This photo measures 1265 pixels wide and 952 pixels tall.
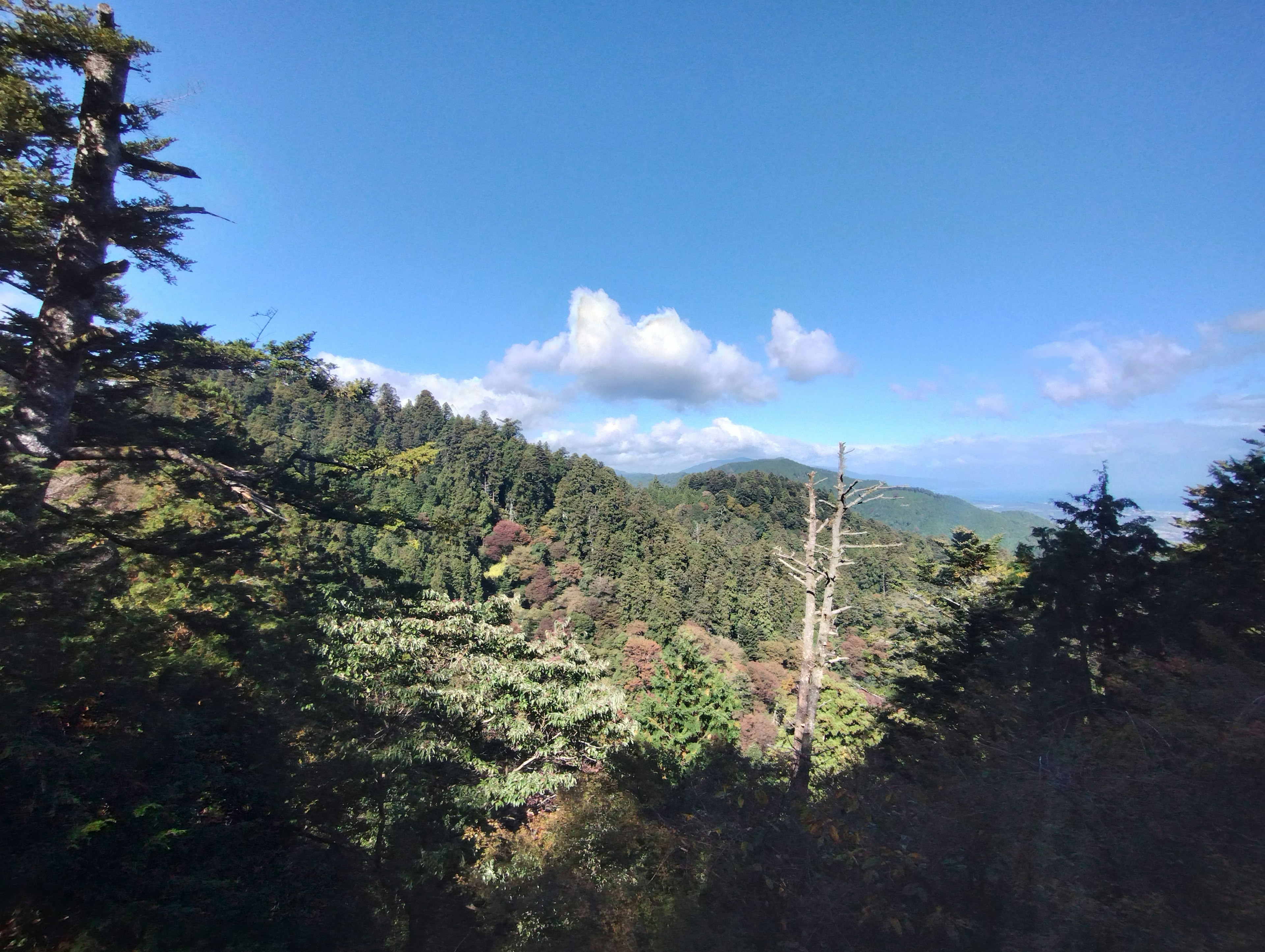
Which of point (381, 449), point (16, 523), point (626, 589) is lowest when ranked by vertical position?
point (626, 589)

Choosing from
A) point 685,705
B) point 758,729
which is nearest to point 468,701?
point 685,705

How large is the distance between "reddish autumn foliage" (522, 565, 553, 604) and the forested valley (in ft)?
122

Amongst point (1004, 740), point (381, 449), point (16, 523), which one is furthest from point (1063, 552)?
point (16, 523)

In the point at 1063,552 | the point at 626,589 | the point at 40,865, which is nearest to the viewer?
the point at 40,865

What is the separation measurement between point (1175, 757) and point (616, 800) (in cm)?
615

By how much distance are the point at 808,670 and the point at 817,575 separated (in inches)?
71.8

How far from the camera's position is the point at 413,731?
9031 mm

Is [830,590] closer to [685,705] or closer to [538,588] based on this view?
[685,705]

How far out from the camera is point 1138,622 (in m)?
8.41

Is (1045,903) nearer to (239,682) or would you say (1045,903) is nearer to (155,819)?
(155,819)

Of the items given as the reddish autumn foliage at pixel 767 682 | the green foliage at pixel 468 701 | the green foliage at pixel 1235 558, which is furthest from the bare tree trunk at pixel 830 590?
the reddish autumn foliage at pixel 767 682

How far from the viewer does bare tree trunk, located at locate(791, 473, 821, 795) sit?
30.1ft

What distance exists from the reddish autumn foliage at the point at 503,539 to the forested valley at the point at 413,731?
1823 inches

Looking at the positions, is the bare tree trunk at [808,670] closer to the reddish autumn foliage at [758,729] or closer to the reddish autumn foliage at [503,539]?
the reddish autumn foliage at [758,729]
